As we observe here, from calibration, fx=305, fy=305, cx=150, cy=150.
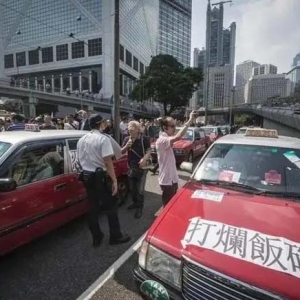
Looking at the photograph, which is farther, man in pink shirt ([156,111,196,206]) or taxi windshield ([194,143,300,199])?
man in pink shirt ([156,111,196,206])

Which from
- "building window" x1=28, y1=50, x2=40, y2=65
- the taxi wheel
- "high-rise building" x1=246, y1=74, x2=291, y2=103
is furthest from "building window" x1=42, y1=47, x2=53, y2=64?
the taxi wheel

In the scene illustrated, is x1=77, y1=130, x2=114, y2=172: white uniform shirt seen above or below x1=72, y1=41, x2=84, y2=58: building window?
below

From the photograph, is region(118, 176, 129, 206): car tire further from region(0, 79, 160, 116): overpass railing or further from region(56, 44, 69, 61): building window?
region(56, 44, 69, 61): building window

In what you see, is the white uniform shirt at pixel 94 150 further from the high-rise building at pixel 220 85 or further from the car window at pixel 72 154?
the high-rise building at pixel 220 85

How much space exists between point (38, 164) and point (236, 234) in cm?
281

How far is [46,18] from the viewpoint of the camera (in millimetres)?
78875

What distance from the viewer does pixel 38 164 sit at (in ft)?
13.3

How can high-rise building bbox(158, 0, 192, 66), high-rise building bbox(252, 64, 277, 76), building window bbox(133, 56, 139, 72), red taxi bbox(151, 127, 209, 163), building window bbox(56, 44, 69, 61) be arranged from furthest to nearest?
high-rise building bbox(158, 0, 192, 66), high-rise building bbox(252, 64, 277, 76), building window bbox(133, 56, 139, 72), building window bbox(56, 44, 69, 61), red taxi bbox(151, 127, 209, 163)

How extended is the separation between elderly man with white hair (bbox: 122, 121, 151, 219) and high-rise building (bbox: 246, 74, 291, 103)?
89.0m

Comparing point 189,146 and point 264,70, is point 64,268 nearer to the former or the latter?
point 189,146

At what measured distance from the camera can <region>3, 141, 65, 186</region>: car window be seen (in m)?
3.69

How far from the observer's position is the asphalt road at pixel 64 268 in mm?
3150

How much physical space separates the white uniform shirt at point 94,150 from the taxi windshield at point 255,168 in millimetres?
1188

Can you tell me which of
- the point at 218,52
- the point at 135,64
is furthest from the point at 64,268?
the point at 135,64
